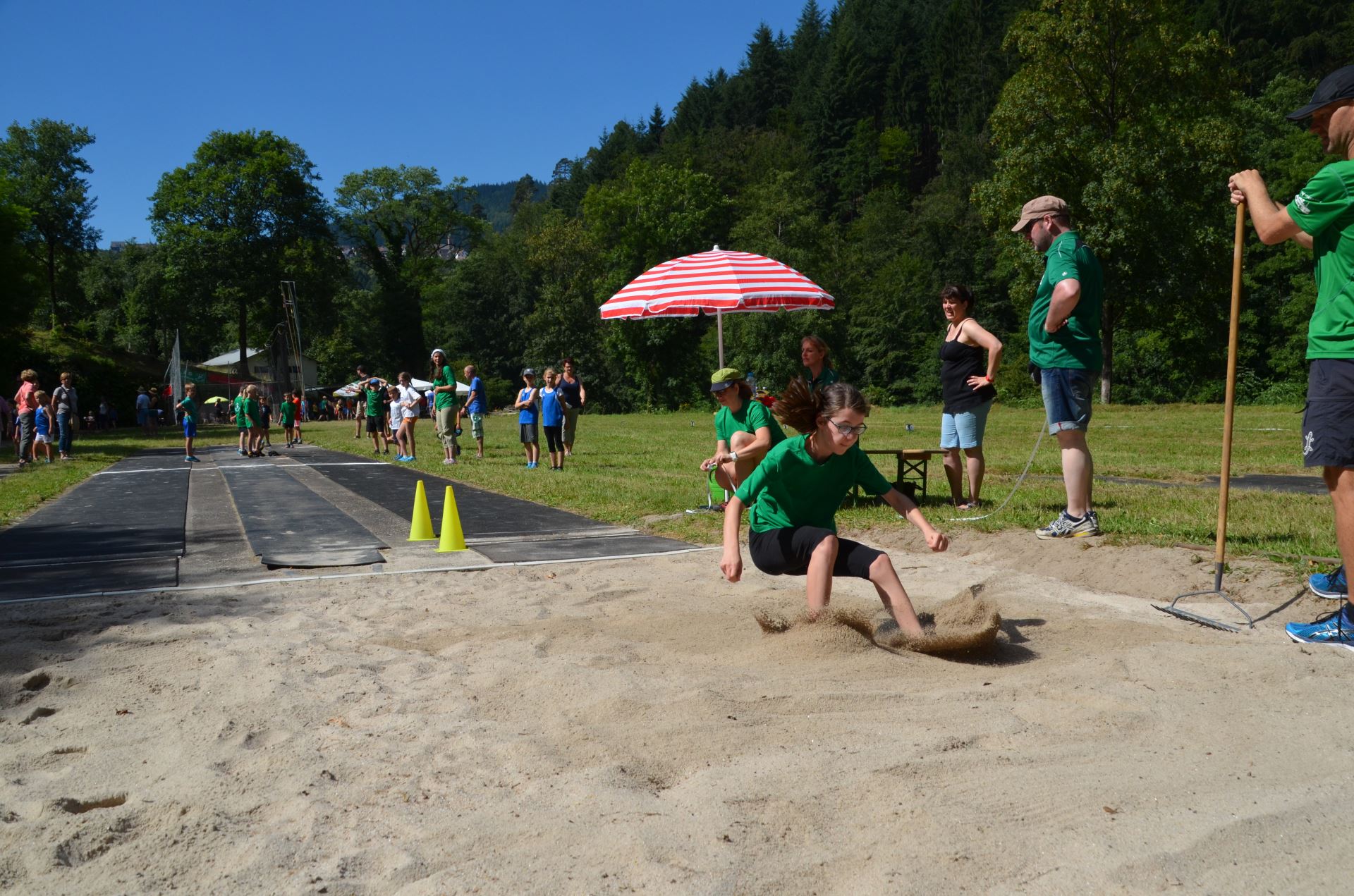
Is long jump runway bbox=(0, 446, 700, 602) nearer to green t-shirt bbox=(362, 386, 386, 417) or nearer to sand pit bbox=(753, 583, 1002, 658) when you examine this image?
sand pit bbox=(753, 583, 1002, 658)

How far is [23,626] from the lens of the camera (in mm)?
5613

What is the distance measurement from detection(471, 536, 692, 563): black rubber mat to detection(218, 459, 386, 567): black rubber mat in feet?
3.19

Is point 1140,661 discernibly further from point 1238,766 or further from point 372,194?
point 372,194

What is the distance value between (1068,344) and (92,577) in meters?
7.08

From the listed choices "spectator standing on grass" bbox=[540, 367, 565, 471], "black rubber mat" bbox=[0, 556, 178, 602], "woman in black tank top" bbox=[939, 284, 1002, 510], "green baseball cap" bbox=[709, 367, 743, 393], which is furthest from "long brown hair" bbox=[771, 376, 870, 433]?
"spectator standing on grass" bbox=[540, 367, 565, 471]

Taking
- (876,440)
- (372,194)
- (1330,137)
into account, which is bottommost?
(876,440)

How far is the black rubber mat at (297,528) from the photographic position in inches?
324

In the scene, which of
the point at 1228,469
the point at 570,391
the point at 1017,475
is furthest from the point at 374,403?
the point at 1228,469

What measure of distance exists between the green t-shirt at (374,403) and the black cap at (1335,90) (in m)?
20.5

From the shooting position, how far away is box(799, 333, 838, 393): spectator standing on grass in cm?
900

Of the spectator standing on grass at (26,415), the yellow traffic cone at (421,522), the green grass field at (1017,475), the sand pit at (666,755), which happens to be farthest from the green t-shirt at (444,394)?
the sand pit at (666,755)

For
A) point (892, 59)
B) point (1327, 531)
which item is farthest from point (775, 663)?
point (892, 59)

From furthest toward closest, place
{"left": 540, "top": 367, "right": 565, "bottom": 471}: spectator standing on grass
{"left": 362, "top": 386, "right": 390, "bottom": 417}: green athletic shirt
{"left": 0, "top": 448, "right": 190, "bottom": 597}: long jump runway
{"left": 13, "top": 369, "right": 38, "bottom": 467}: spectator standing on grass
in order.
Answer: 1. {"left": 362, "top": 386, "right": 390, "bottom": 417}: green athletic shirt
2. {"left": 13, "top": 369, "right": 38, "bottom": 467}: spectator standing on grass
3. {"left": 540, "top": 367, "right": 565, "bottom": 471}: spectator standing on grass
4. {"left": 0, "top": 448, "right": 190, "bottom": 597}: long jump runway

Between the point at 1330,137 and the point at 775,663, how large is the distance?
3.53m
